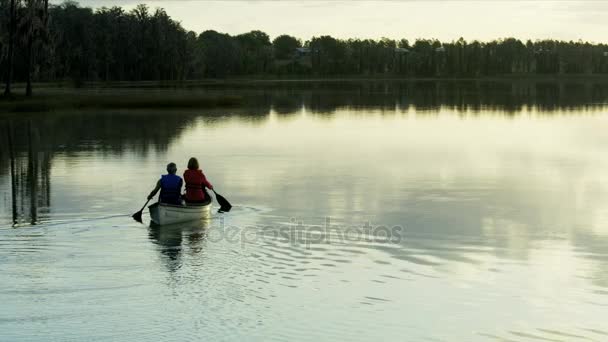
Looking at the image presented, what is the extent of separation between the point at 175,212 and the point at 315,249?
15.8ft

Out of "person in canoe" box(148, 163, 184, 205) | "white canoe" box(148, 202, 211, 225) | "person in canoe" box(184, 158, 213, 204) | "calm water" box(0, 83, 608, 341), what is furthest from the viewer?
"person in canoe" box(184, 158, 213, 204)

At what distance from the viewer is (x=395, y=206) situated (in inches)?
1117

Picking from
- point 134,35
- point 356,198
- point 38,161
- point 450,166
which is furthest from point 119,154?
point 134,35

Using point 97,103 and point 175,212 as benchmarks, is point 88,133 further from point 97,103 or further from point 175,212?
point 175,212

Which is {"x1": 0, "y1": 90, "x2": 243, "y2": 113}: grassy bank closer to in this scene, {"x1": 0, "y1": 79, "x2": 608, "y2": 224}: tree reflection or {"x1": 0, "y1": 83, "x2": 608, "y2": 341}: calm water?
{"x1": 0, "y1": 79, "x2": 608, "y2": 224}: tree reflection

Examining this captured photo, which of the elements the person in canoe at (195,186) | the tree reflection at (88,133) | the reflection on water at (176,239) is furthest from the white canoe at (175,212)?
the tree reflection at (88,133)

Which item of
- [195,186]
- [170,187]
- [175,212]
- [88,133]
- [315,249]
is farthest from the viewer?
[88,133]

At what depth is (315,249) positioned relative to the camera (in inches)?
842

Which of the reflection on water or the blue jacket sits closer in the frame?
the reflection on water

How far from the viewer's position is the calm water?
15.6 metres

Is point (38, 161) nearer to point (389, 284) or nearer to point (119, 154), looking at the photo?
point (119, 154)

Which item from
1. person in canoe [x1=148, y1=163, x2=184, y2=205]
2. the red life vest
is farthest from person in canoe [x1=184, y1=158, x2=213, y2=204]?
person in canoe [x1=148, y1=163, x2=184, y2=205]

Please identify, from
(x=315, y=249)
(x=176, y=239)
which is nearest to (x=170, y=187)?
(x=176, y=239)

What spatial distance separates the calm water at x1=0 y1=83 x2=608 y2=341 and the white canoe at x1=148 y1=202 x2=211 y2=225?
0.40 meters
